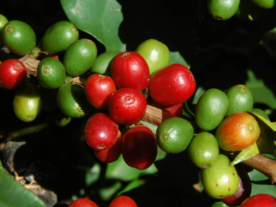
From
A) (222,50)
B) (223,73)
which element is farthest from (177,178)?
(222,50)

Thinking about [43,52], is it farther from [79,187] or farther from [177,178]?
[177,178]

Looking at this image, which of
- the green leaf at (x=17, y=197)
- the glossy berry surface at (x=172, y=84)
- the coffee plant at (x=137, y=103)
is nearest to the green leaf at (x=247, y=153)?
the coffee plant at (x=137, y=103)

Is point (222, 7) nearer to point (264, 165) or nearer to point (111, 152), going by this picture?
point (264, 165)

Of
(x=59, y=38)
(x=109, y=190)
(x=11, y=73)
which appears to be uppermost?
(x=59, y=38)

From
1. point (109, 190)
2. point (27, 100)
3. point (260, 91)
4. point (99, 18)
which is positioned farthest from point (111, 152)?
point (260, 91)

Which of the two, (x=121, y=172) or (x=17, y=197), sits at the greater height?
(x=17, y=197)
